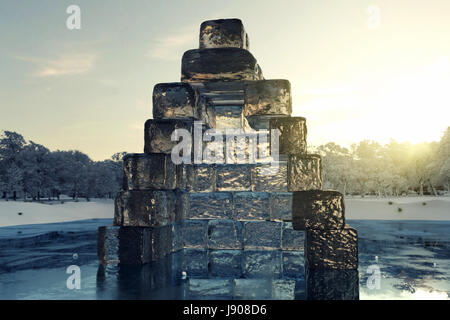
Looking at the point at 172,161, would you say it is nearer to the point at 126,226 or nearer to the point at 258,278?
the point at 126,226

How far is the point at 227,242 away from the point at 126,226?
2.01 metres

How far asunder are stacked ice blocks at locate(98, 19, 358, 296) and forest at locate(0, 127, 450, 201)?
104 feet

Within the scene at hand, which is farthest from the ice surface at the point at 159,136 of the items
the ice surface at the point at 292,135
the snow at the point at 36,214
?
the snow at the point at 36,214

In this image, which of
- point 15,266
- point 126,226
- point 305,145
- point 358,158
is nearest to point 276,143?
point 305,145

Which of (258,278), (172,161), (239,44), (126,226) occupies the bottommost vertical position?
(258,278)

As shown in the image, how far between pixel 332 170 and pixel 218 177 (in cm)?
4141

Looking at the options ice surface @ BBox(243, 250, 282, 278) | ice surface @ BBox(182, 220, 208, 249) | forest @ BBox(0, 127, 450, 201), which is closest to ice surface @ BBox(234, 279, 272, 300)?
ice surface @ BBox(243, 250, 282, 278)

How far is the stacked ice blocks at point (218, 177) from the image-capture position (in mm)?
6605

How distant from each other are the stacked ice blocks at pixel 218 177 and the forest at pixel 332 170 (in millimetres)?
31758

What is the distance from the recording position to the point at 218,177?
833 centimetres

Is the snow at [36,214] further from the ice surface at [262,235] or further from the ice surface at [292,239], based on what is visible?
the ice surface at [292,239]
